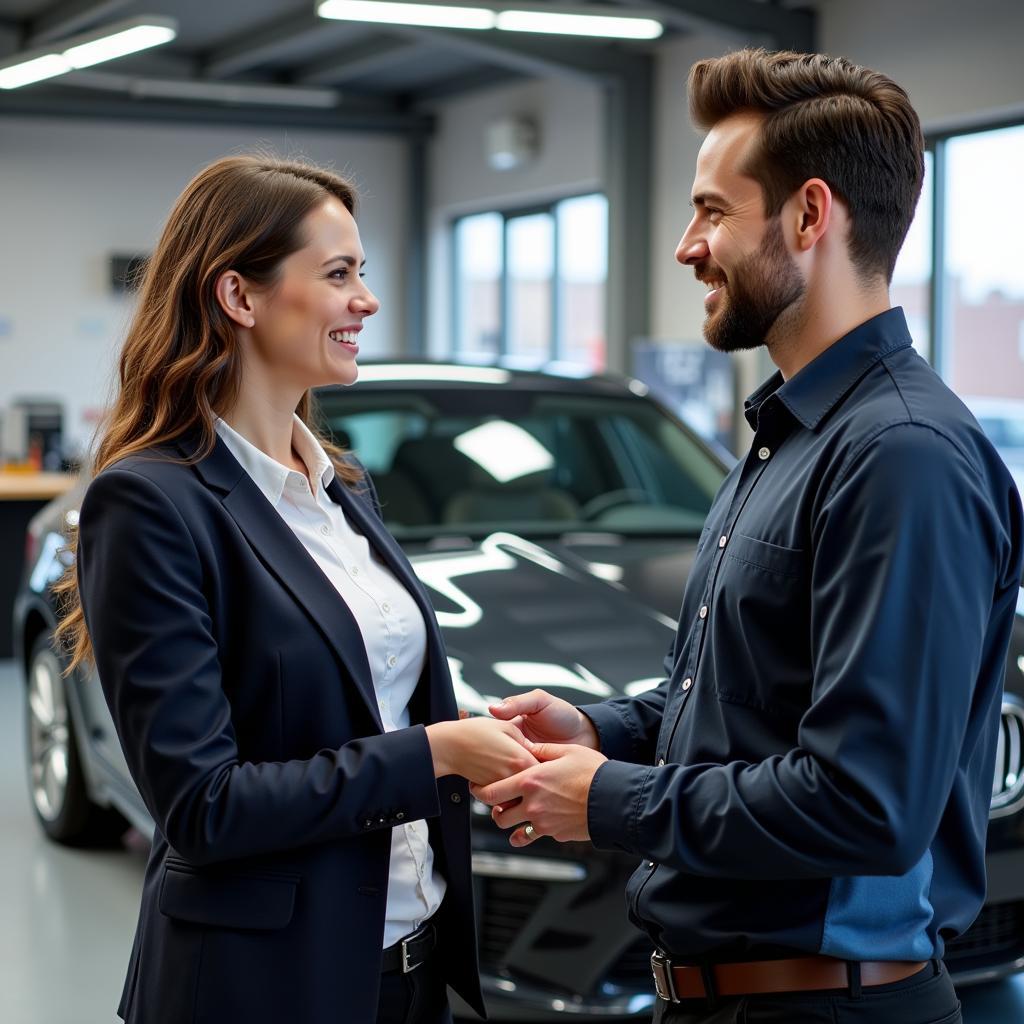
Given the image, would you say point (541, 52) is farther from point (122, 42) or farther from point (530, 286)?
point (530, 286)

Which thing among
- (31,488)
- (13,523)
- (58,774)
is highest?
(31,488)

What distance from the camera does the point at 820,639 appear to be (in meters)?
1.29

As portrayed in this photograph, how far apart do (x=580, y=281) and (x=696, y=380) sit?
2859 millimetres

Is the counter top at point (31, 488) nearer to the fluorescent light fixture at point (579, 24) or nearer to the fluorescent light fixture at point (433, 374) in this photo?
the fluorescent light fixture at point (579, 24)

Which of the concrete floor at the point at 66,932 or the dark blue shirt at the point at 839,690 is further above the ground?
the dark blue shirt at the point at 839,690

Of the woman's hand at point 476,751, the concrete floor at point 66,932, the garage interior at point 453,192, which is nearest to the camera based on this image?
the woman's hand at point 476,751

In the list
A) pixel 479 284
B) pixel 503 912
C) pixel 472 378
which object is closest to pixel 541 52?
pixel 479 284

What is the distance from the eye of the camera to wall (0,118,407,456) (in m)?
11.6

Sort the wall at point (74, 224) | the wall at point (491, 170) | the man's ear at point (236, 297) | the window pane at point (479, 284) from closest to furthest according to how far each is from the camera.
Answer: the man's ear at point (236, 297)
the wall at point (491, 170)
the wall at point (74, 224)
the window pane at point (479, 284)

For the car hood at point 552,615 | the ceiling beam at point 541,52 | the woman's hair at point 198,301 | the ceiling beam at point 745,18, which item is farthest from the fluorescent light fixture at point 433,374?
the ceiling beam at point 541,52

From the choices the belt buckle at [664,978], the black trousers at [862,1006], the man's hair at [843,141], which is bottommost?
the belt buckle at [664,978]

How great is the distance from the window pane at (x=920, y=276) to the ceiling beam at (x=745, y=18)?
1056mm

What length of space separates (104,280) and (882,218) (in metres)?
11.3

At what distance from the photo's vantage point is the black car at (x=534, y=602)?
8.30 ft
